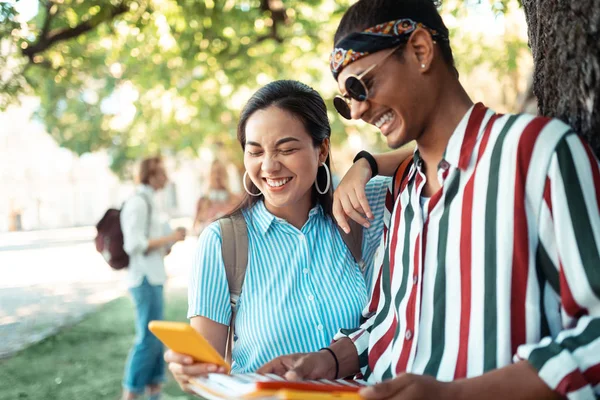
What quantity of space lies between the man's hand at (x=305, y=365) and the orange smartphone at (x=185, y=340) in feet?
0.95

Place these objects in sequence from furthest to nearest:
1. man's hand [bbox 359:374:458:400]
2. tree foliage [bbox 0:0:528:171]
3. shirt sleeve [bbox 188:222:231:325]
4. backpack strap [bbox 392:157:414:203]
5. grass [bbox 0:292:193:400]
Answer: grass [bbox 0:292:193:400] < tree foliage [bbox 0:0:528:171] < shirt sleeve [bbox 188:222:231:325] < backpack strap [bbox 392:157:414:203] < man's hand [bbox 359:374:458:400]

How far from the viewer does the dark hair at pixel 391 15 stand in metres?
1.95

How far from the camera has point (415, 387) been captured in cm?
155

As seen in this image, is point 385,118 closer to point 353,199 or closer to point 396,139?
point 396,139

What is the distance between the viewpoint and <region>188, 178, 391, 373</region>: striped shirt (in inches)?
94.9

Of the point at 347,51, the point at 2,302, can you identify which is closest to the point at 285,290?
the point at 347,51

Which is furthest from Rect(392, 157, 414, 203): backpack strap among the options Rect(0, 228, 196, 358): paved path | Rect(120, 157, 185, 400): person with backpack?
Rect(0, 228, 196, 358): paved path

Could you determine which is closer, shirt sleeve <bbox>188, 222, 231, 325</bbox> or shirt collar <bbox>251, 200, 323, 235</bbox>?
shirt sleeve <bbox>188, 222, 231, 325</bbox>

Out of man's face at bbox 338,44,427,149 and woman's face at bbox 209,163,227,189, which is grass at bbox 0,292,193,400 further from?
man's face at bbox 338,44,427,149

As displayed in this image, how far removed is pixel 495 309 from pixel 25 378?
24.9 ft

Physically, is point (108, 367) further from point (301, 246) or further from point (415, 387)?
point (415, 387)

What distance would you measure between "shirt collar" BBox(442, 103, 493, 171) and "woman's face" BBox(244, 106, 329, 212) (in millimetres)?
802

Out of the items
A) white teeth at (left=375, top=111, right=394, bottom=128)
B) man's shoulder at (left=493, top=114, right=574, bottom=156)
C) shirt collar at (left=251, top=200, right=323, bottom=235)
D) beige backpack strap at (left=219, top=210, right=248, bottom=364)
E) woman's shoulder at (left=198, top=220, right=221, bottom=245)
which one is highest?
white teeth at (left=375, top=111, right=394, bottom=128)

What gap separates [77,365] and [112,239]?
104 inches
